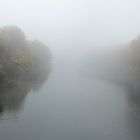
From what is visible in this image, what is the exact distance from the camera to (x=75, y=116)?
40.8m

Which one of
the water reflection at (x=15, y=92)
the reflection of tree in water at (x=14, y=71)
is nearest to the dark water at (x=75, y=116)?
the water reflection at (x=15, y=92)

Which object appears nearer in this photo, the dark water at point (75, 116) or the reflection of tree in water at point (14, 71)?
the dark water at point (75, 116)

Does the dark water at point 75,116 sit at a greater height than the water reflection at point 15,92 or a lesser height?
lesser

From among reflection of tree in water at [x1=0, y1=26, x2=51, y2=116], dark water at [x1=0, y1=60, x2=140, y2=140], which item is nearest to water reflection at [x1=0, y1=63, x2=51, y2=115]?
reflection of tree in water at [x1=0, y1=26, x2=51, y2=116]

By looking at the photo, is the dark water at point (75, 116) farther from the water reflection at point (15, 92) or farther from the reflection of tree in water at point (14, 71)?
the reflection of tree in water at point (14, 71)

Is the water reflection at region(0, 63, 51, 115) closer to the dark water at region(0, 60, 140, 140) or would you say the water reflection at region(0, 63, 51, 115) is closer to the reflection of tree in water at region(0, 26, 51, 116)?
the reflection of tree in water at region(0, 26, 51, 116)

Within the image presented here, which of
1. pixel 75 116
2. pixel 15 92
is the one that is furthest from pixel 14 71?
pixel 75 116

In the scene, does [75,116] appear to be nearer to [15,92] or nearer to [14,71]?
[15,92]

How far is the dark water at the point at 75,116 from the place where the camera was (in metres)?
34.0

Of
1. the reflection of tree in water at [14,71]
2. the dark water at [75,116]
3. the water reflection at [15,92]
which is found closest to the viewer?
the dark water at [75,116]

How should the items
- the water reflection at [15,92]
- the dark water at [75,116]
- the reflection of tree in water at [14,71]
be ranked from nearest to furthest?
the dark water at [75,116] < the water reflection at [15,92] < the reflection of tree in water at [14,71]

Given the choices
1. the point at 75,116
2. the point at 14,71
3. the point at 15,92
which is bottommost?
the point at 75,116

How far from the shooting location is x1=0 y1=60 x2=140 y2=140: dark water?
34031mm

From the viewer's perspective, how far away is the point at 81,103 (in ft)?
158
